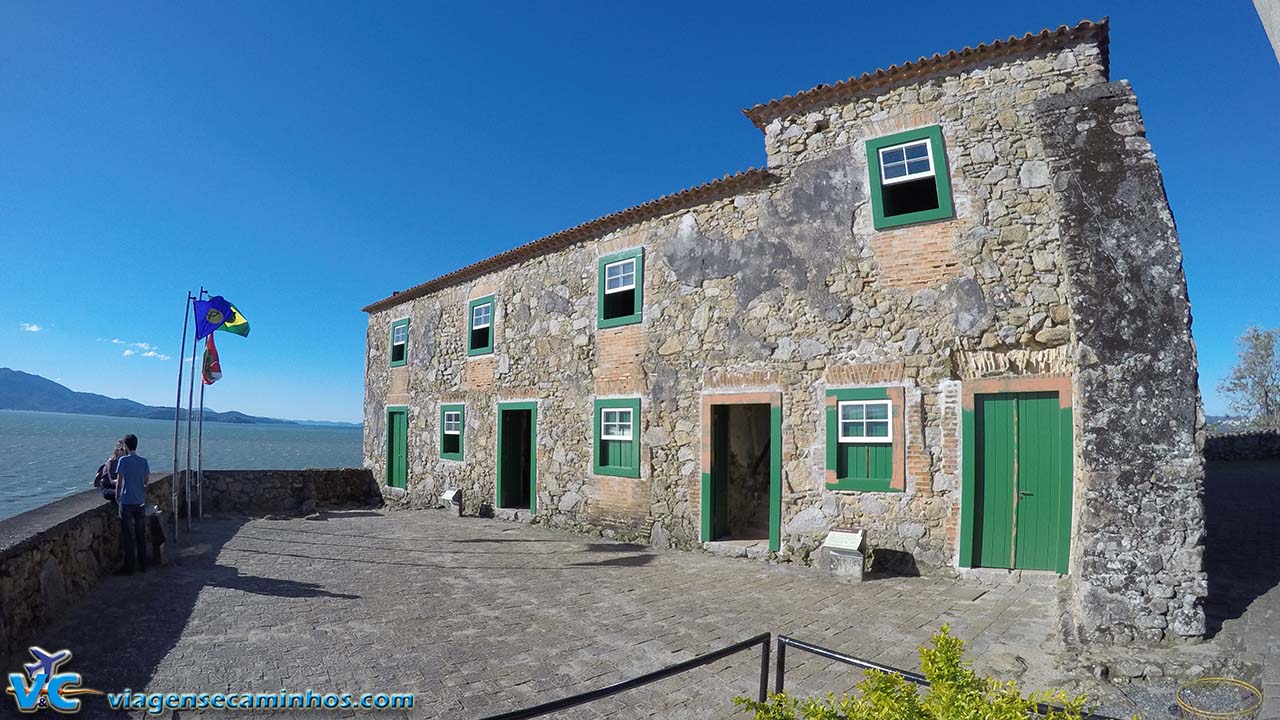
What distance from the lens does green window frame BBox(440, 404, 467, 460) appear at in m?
14.7

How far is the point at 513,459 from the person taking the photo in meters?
14.0

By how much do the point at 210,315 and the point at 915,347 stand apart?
41.4 ft

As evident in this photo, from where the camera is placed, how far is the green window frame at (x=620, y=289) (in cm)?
1080

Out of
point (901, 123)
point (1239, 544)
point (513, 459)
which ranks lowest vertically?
point (1239, 544)

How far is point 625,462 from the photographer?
10.8 m

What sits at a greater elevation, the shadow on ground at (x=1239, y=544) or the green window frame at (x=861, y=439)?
the green window frame at (x=861, y=439)

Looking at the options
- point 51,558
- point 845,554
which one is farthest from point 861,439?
point 51,558

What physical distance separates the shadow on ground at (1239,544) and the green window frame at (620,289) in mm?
7919

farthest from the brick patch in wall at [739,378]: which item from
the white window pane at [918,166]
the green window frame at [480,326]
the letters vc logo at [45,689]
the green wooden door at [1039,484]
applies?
the letters vc logo at [45,689]

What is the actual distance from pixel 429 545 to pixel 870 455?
290 inches

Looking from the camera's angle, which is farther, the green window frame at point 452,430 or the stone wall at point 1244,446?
the stone wall at point 1244,446

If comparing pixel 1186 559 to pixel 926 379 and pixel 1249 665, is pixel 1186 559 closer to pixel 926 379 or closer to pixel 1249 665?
pixel 1249 665

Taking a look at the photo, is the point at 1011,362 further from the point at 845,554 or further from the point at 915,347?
the point at 845,554

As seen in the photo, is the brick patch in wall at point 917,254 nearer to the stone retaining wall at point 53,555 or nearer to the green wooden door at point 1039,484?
the green wooden door at point 1039,484
